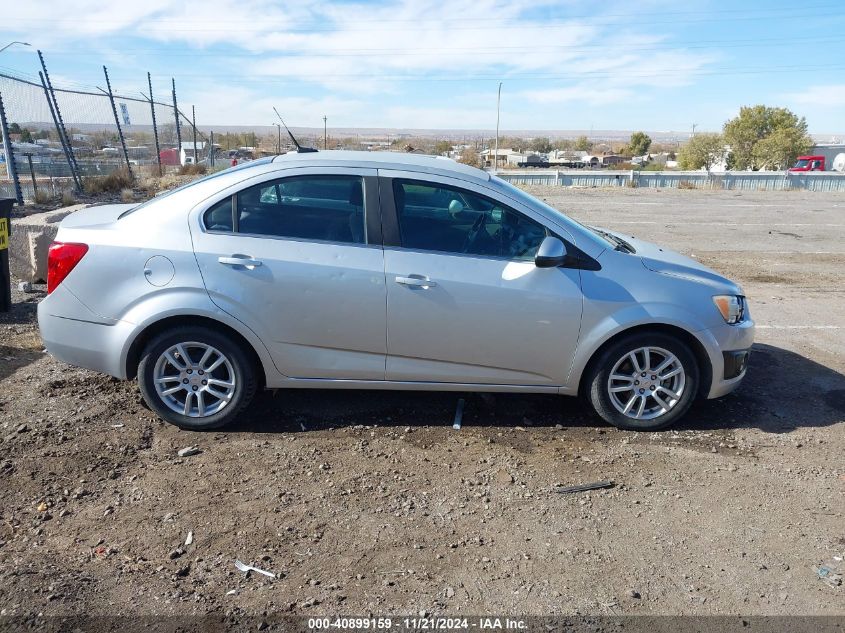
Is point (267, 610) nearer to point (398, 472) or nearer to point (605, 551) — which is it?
point (398, 472)

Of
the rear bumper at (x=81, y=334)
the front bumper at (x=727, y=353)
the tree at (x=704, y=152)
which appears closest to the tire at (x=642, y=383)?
the front bumper at (x=727, y=353)

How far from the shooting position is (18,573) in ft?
10.0

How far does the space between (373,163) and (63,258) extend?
7.05ft

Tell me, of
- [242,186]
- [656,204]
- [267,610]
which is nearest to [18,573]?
[267,610]

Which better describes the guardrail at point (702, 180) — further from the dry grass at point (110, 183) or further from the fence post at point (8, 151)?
the fence post at point (8, 151)

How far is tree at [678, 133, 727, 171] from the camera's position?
248ft

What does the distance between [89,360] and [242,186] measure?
156 cm

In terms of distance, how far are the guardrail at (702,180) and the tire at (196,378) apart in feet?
97.0

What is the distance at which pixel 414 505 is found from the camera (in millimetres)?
Result: 3707

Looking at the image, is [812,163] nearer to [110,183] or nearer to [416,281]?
[110,183]

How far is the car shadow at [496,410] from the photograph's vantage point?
15.5 feet

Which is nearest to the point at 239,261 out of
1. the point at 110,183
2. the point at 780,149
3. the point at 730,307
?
the point at 730,307

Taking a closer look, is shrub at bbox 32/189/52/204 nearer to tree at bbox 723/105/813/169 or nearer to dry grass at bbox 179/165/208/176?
dry grass at bbox 179/165/208/176

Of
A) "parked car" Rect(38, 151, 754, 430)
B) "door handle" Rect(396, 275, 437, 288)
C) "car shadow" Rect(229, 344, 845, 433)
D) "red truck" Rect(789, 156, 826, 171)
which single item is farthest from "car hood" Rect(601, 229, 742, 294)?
"red truck" Rect(789, 156, 826, 171)
